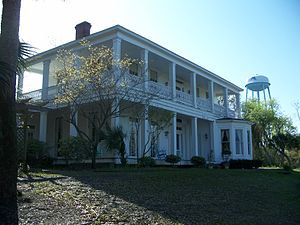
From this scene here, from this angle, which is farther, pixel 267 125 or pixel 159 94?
pixel 267 125

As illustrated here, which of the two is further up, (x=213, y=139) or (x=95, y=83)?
(x=95, y=83)

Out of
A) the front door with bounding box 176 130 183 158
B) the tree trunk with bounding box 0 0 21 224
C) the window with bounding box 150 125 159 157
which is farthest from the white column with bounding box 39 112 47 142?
the tree trunk with bounding box 0 0 21 224

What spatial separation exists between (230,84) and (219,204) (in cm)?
2372

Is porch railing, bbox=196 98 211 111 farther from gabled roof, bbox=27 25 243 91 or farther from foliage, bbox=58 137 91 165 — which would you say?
foliage, bbox=58 137 91 165

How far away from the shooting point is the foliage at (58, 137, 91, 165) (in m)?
16.7

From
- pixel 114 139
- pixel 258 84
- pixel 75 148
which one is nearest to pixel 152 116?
pixel 114 139

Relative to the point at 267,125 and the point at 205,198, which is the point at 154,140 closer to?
the point at 205,198

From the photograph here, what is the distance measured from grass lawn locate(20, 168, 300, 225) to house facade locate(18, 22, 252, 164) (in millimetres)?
7635

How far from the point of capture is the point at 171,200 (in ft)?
28.1

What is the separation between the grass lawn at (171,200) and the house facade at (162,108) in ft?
25.1

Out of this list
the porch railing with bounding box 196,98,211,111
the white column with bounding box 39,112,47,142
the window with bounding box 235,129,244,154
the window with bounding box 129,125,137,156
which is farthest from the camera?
the window with bounding box 235,129,244,154

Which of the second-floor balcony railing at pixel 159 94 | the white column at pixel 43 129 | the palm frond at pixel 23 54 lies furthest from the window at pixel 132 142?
the palm frond at pixel 23 54

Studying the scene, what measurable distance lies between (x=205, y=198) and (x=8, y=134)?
19.6ft

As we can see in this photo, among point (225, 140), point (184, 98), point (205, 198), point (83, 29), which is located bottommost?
point (205, 198)
